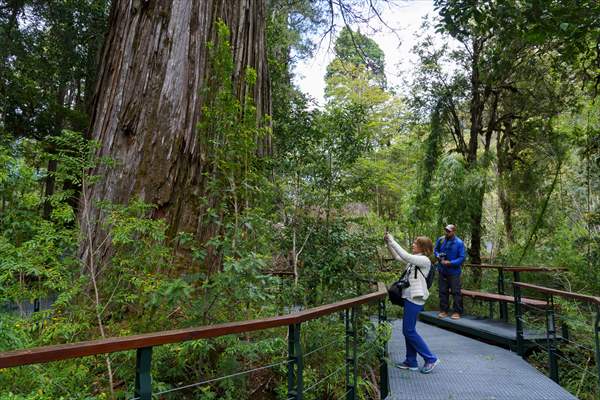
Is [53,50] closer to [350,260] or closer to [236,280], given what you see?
[350,260]

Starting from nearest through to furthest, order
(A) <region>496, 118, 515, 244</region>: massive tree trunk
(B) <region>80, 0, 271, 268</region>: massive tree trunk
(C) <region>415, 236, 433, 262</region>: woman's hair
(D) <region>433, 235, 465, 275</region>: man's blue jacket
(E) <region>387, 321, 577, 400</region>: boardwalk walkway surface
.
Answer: (B) <region>80, 0, 271, 268</region>: massive tree trunk < (E) <region>387, 321, 577, 400</region>: boardwalk walkway surface < (C) <region>415, 236, 433, 262</region>: woman's hair < (D) <region>433, 235, 465, 275</region>: man's blue jacket < (A) <region>496, 118, 515, 244</region>: massive tree trunk

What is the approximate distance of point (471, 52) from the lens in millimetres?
10516

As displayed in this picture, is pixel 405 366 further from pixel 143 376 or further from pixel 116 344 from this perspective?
pixel 116 344

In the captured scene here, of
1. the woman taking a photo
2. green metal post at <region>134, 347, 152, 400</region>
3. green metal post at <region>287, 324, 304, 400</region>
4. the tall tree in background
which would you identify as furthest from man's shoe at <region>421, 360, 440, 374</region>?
the tall tree in background

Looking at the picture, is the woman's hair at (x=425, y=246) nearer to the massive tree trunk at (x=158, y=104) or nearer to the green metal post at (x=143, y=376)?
the massive tree trunk at (x=158, y=104)

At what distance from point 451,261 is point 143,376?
6.06 metres

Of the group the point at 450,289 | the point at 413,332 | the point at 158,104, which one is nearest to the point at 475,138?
the point at 450,289

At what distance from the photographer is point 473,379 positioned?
4.33 m

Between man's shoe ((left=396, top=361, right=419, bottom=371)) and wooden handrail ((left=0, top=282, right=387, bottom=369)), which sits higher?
wooden handrail ((left=0, top=282, right=387, bottom=369))

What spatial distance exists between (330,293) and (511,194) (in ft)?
Result: 28.3

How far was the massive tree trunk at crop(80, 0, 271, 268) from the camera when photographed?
3.63 metres

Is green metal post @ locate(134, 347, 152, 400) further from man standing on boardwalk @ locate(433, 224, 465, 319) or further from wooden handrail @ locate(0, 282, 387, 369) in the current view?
man standing on boardwalk @ locate(433, 224, 465, 319)

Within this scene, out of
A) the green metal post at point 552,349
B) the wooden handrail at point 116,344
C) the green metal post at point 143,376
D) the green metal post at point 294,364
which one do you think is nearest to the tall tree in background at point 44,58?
the green metal post at point 294,364

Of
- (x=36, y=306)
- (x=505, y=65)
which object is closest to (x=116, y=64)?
(x=36, y=306)
